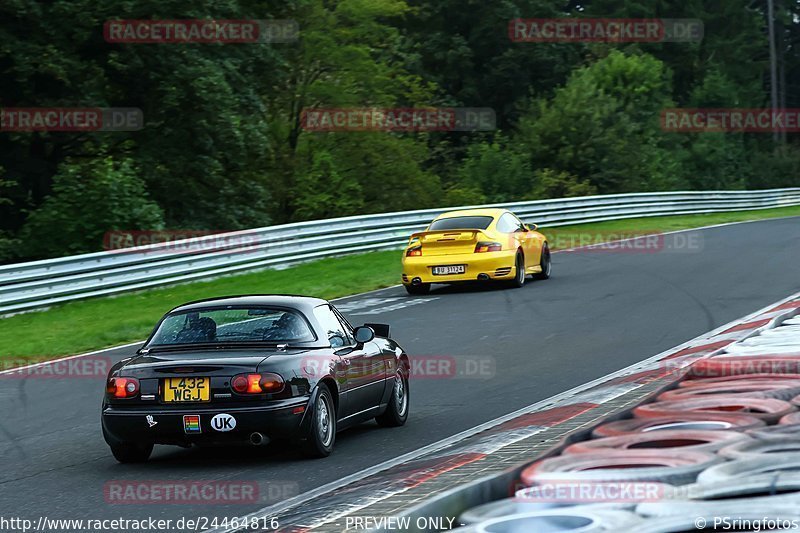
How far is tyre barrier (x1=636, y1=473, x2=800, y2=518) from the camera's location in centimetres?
476

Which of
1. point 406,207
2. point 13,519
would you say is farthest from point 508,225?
point 406,207

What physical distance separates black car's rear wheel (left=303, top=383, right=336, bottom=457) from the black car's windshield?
0.49m

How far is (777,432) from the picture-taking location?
20.6 ft

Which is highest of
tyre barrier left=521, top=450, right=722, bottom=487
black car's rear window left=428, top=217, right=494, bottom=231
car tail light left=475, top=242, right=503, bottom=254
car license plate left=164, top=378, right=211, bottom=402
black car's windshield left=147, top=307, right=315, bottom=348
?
black car's rear window left=428, top=217, right=494, bottom=231

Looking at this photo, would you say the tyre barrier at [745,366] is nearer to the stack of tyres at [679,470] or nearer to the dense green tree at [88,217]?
the stack of tyres at [679,470]

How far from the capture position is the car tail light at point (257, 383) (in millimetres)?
8609

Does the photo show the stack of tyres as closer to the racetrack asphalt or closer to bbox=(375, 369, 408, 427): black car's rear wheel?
the racetrack asphalt

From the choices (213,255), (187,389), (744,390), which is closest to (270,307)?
(187,389)

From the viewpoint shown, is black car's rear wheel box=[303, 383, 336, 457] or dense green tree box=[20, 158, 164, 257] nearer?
black car's rear wheel box=[303, 383, 336, 457]

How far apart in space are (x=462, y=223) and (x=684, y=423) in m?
15.3

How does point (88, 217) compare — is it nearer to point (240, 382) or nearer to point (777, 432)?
→ point (240, 382)

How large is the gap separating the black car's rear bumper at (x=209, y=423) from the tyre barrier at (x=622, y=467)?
297cm

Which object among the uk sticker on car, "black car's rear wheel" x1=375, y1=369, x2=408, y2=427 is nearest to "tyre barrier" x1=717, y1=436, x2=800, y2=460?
the uk sticker on car

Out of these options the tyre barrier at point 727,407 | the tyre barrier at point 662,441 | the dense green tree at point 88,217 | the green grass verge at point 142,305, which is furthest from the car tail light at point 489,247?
the tyre barrier at point 662,441
